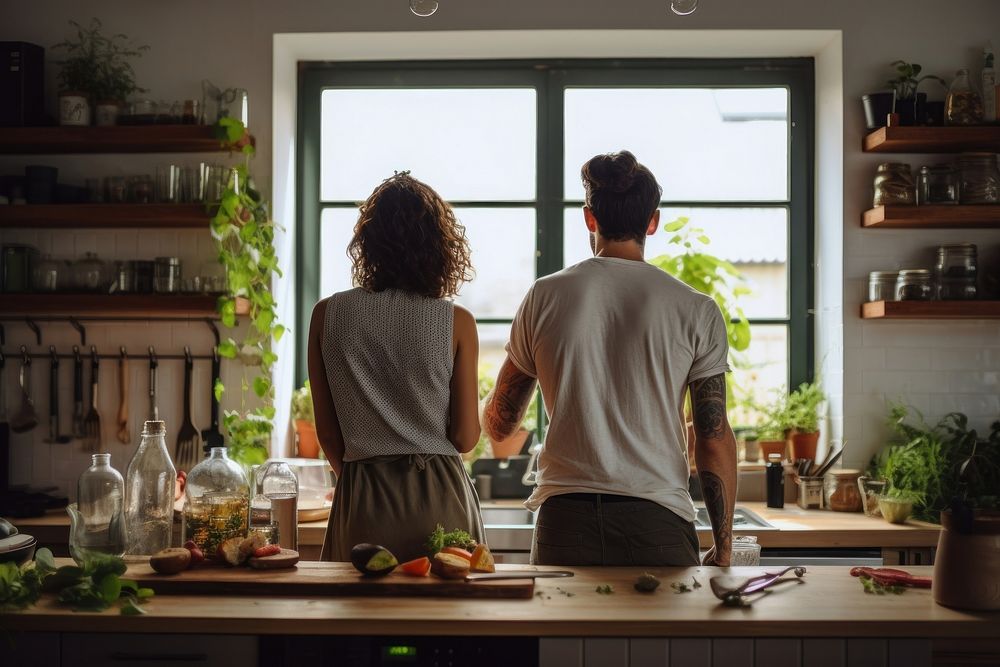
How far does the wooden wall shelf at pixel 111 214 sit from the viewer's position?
3355mm

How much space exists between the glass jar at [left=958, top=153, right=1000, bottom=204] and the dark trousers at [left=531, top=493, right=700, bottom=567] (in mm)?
2131

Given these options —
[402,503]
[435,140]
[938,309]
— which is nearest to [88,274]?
[435,140]

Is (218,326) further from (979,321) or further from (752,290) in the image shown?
(979,321)

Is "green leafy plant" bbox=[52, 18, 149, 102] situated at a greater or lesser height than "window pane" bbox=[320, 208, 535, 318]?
greater

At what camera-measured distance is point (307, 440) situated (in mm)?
3662

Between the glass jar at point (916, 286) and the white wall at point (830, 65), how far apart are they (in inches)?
7.5

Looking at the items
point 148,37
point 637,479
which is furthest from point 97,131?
point 637,479

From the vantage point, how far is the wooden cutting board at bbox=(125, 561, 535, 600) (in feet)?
5.32

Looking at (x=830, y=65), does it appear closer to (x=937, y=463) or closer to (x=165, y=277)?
(x=937, y=463)

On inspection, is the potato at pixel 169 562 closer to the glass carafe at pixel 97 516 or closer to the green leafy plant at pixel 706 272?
the glass carafe at pixel 97 516

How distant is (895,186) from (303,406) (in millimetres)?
2426

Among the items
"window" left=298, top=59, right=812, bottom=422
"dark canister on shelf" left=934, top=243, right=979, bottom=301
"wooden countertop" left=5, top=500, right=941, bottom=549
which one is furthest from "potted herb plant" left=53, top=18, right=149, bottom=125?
"dark canister on shelf" left=934, top=243, right=979, bottom=301

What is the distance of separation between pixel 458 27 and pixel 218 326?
1.49 meters

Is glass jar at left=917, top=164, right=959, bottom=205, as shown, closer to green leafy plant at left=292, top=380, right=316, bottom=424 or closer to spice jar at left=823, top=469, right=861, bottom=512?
spice jar at left=823, top=469, right=861, bottom=512
